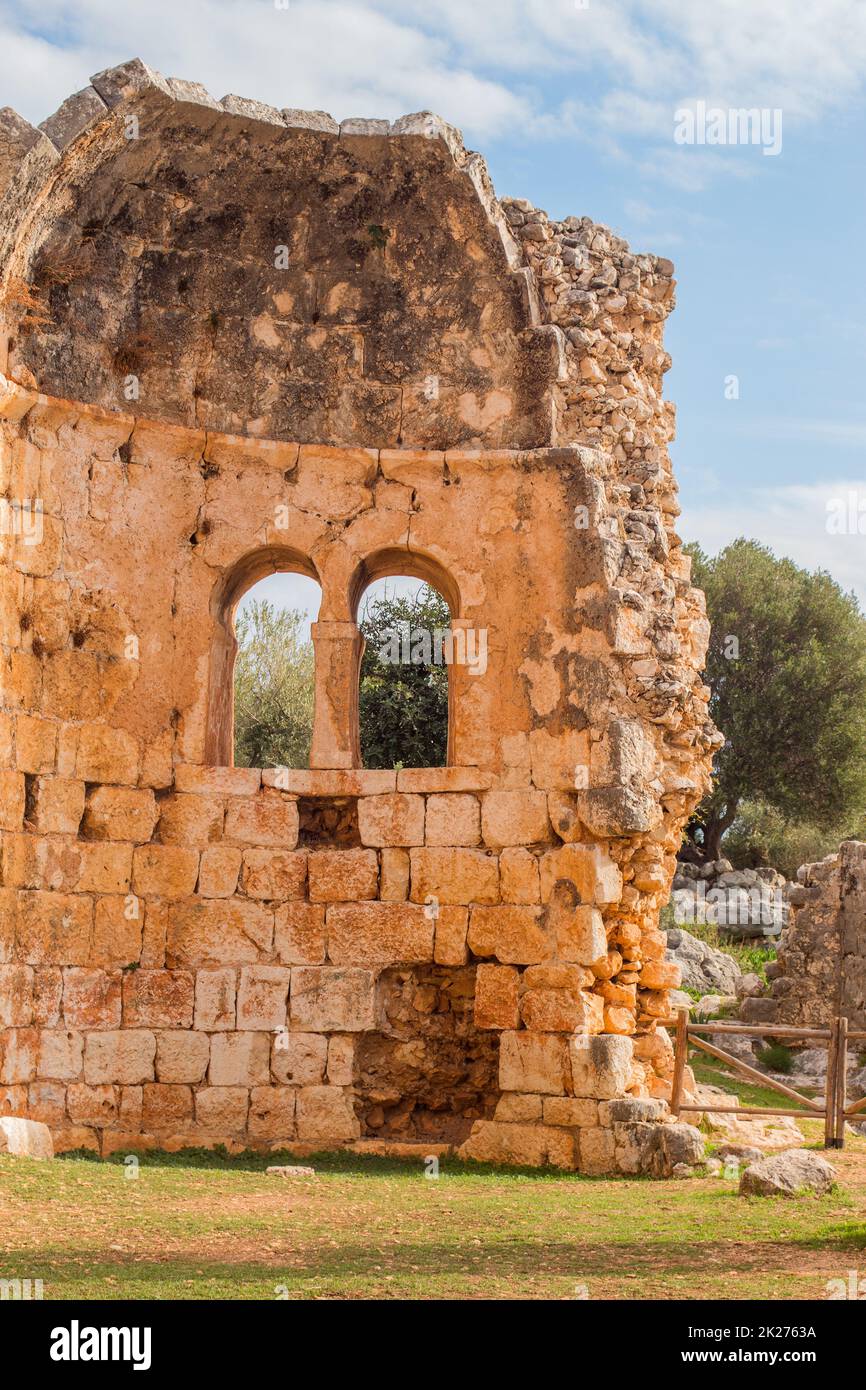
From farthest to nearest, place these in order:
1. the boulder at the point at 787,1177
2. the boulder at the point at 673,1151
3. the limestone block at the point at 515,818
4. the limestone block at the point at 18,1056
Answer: the limestone block at the point at 515,818 → the limestone block at the point at 18,1056 → the boulder at the point at 673,1151 → the boulder at the point at 787,1177

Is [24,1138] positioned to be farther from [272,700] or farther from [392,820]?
[272,700]

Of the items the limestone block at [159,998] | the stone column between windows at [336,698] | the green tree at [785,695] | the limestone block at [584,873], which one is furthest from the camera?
the green tree at [785,695]

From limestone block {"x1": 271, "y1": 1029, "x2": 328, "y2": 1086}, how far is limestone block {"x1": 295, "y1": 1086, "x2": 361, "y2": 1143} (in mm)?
93

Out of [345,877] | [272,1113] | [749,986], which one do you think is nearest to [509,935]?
[345,877]

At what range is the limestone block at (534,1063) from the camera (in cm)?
1173

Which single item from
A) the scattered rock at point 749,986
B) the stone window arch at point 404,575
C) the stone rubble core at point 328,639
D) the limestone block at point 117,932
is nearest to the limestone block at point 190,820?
the stone rubble core at point 328,639

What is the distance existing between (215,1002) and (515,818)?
2.83 metres

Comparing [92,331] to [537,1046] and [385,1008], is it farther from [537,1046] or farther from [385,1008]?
[537,1046]

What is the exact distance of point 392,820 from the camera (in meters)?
12.5

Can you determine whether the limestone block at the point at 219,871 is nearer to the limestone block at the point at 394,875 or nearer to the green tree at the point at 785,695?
the limestone block at the point at 394,875

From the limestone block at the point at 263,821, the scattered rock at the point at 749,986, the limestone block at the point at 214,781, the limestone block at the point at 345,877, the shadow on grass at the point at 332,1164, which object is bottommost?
the shadow on grass at the point at 332,1164

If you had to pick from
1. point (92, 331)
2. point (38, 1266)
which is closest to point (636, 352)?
point (92, 331)

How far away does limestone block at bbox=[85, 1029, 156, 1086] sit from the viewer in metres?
11.9

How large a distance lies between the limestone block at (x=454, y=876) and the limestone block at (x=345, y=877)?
347mm
